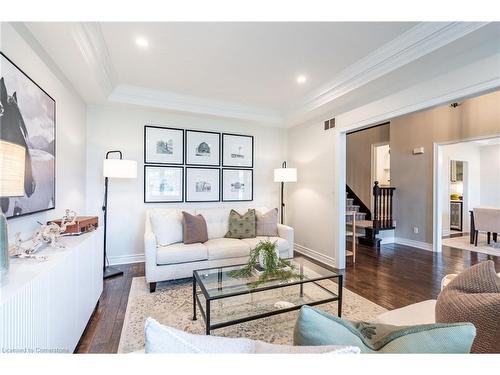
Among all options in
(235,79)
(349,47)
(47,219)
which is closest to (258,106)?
(235,79)

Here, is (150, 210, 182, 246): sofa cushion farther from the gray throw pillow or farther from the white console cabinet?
the white console cabinet

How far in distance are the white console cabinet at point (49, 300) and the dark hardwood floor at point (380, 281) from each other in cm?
19

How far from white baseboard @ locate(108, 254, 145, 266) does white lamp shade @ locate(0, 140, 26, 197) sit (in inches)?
110

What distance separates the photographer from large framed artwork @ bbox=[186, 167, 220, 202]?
157 inches

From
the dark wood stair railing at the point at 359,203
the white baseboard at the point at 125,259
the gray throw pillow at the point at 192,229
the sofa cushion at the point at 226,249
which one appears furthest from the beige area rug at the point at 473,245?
the white baseboard at the point at 125,259

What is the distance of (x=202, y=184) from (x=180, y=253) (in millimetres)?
1557

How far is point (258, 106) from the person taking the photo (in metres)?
4.05

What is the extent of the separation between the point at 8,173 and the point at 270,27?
2096 millimetres

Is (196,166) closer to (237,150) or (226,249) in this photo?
(237,150)

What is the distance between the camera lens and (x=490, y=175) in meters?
6.59

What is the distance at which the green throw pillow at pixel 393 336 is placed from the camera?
2.10 feet

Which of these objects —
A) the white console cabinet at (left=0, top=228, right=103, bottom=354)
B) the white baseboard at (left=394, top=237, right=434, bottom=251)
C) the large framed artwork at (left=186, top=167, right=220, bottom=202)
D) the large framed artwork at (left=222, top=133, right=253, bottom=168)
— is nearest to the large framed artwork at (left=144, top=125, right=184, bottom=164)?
the large framed artwork at (left=186, top=167, right=220, bottom=202)

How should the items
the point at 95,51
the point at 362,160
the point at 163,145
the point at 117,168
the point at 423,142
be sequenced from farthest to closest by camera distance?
1. the point at 362,160
2. the point at 423,142
3. the point at 163,145
4. the point at 117,168
5. the point at 95,51

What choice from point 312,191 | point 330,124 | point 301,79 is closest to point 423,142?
point 330,124
